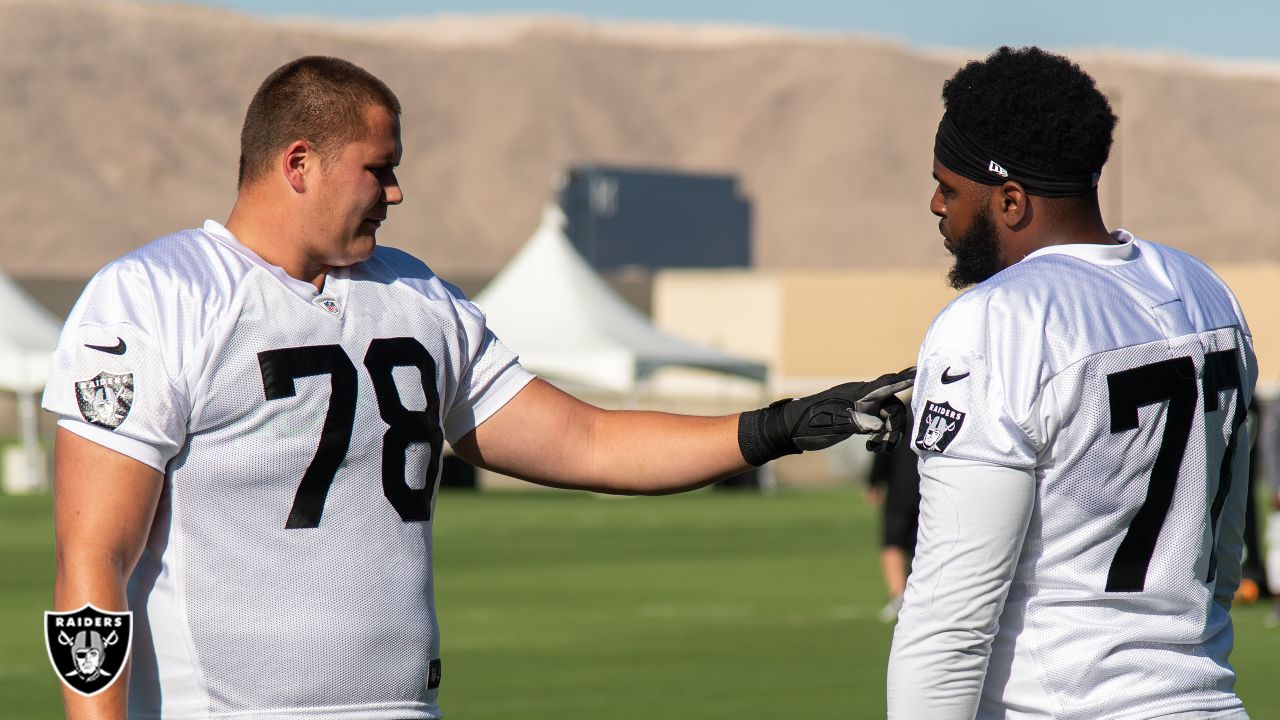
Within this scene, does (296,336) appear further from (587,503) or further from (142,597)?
(587,503)

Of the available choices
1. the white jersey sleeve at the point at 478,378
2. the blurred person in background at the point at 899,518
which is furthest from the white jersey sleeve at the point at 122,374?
the blurred person in background at the point at 899,518

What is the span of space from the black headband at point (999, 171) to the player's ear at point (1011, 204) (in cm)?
1

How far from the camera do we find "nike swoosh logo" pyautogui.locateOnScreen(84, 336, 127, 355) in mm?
3787

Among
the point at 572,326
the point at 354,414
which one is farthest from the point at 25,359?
the point at 354,414

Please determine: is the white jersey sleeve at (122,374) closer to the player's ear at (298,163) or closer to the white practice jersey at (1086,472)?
the player's ear at (298,163)

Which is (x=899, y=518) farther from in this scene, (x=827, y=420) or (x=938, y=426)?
(x=938, y=426)

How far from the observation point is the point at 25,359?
33500 mm

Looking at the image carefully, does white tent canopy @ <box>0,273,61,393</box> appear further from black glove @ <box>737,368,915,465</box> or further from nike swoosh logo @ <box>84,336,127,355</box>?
nike swoosh logo @ <box>84,336,127,355</box>

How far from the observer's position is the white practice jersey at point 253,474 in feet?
12.5

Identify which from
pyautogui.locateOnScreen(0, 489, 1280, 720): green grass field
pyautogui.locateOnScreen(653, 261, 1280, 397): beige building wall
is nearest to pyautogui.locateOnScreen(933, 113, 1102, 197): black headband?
pyautogui.locateOnScreen(0, 489, 1280, 720): green grass field

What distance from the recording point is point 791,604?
16453 mm

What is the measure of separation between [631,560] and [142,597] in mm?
17140

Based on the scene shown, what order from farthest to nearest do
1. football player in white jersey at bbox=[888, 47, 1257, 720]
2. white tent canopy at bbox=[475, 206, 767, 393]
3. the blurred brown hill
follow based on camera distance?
the blurred brown hill < white tent canopy at bbox=[475, 206, 767, 393] < football player in white jersey at bbox=[888, 47, 1257, 720]

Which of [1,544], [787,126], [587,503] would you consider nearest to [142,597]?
[1,544]
